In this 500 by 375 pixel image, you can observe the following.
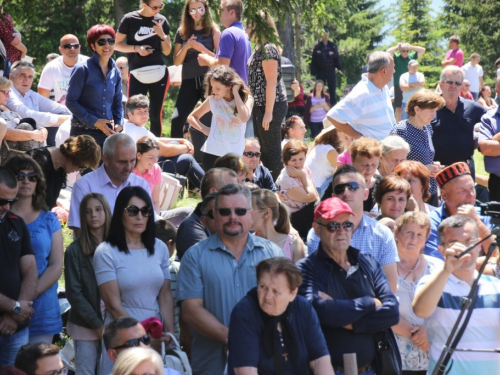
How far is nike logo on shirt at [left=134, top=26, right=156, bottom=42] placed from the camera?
10578mm

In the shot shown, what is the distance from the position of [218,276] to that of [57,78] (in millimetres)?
7084

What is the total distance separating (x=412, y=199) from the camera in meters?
7.49

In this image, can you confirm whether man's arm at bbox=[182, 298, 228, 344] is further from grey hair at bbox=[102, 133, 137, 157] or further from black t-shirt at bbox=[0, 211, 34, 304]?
grey hair at bbox=[102, 133, 137, 157]

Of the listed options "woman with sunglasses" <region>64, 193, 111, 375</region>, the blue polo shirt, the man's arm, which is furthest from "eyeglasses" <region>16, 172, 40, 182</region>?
the blue polo shirt

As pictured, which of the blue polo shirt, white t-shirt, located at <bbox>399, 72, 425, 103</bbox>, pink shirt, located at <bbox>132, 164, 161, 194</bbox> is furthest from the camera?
white t-shirt, located at <bbox>399, 72, 425, 103</bbox>

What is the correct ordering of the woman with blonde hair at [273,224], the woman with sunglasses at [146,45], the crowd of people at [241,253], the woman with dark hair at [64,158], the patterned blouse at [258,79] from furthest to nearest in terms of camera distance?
the woman with sunglasses at [146,45]
the patterned blouse at [258,79]
the woman with dark hair at [64,158]
the woman with blonde hair at [273,224]
the crowd of people at [241,253]

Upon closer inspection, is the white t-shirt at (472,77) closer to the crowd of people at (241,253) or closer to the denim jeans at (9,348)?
the crowd of people at (241,253)

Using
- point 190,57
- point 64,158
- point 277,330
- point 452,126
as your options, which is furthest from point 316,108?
point 277,330

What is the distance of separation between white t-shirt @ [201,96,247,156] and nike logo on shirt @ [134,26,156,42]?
1.92 metres

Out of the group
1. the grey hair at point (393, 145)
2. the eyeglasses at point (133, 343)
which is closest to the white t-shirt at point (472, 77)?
the grey hair at point (393, 145)

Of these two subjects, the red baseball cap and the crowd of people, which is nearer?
the crowd of people

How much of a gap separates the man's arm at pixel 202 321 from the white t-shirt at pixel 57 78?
23.0ft

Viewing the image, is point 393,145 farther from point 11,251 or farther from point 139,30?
point 139,30

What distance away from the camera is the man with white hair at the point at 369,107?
9.19 metres
